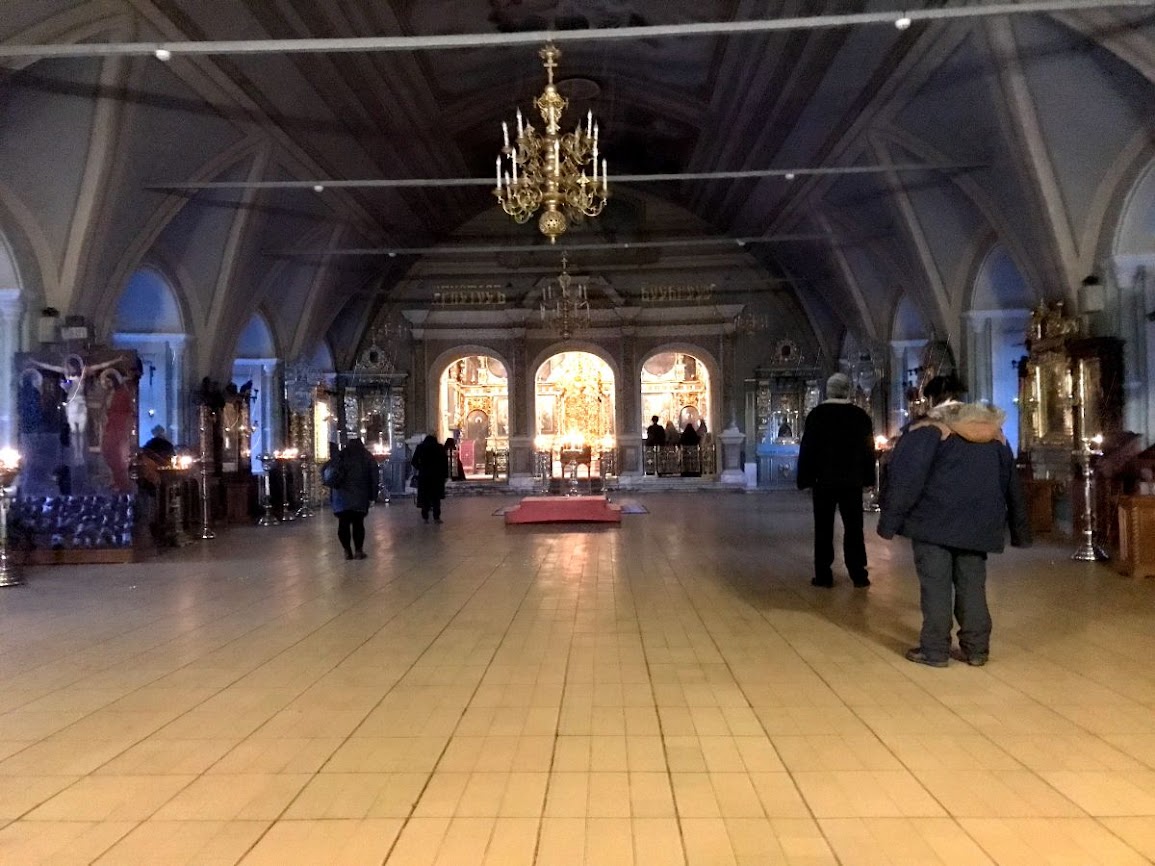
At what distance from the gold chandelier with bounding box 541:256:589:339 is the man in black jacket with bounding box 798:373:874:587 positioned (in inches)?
403

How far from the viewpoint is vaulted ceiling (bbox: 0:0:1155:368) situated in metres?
9.75

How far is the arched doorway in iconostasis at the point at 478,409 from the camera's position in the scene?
26.7m

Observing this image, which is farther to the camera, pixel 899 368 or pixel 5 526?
pixel 899 368

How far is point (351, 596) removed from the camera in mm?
7383

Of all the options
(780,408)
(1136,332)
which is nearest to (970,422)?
(1136,332)

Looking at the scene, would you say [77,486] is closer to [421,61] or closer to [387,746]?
[421,61]

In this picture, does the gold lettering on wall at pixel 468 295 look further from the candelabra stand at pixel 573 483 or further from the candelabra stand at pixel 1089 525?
the candelabra stand at pixel 1089 525

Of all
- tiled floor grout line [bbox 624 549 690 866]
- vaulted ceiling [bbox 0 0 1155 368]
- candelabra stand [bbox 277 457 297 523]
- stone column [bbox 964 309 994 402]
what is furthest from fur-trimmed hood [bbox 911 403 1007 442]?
candelabra stand [bbox 277 457 297 523]

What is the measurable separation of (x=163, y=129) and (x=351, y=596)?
6946 mm

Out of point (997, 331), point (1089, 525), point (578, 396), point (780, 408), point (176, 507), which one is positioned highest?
point (997, 331)

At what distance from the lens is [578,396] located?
83.0 feet

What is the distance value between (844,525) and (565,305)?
12162mm

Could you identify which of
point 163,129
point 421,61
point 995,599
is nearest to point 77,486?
point 163,129

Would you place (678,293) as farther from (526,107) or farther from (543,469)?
(526,107)
